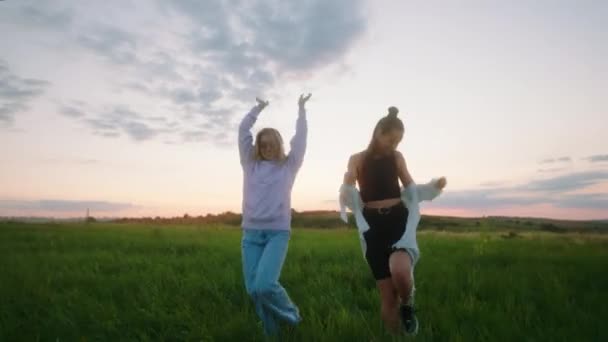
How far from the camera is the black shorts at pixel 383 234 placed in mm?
4930

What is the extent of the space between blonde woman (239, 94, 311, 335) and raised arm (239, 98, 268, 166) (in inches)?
0.5

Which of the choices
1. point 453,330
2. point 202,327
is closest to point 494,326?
A: point 453,330

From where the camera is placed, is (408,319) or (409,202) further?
(409,202)

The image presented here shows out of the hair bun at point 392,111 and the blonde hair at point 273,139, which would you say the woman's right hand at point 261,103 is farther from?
the hair bun at point 392,111

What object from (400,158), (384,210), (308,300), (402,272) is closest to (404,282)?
(402,272)

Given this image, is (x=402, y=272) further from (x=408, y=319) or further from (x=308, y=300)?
(x=308, y=300)

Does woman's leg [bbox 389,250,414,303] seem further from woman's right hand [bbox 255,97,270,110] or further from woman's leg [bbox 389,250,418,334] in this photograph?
woman's right hand [bbox 255,97,270,110]

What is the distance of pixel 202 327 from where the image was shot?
209 inches

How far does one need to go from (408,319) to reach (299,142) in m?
2.12

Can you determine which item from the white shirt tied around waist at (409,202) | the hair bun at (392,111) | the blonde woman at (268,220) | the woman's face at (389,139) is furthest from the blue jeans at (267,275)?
the hair bun at (392,111)

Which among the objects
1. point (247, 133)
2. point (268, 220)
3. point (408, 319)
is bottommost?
point (408, 319)

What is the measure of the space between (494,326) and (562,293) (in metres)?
2.49

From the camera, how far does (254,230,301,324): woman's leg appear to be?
16.2ft

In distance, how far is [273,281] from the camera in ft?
16.3
